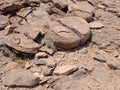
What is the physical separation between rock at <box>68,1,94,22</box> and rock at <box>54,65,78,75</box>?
1571 mm

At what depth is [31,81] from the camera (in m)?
5.09

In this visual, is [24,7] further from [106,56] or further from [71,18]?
[106,56]

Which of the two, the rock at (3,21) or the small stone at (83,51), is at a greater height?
the rock at (3,21)

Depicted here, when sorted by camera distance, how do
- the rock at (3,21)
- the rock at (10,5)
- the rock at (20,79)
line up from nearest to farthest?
the rock at (20,79)
the rock at (3,21)
the rock at (10,5)

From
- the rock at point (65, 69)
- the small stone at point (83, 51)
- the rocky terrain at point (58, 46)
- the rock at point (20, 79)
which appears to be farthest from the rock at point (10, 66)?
the small stone at point (83, 51)

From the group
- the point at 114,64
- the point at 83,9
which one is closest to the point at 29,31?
the point at 83,9

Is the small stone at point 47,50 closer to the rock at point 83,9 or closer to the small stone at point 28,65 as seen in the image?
the small stone at point 28,65

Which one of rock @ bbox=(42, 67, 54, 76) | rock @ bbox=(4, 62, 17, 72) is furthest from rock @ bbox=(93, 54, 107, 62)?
rock @ bbox=(4, 62, 17, 72)

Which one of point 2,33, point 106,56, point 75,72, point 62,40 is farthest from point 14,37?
point 106,56

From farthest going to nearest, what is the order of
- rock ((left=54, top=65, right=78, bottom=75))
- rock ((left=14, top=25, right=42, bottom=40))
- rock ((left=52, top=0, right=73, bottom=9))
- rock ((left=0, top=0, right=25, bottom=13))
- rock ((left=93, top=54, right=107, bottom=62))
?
rock ((left=52, top=0, right=73, bottom=9)), rock ((left=0, top=0, right=25, bottom=13)), rock ((left=14, top=25, right=42, bottom=40)), rock ((left=93, top=54, right=107, bottom=62)), rock ((left=54, top=65, right=78, bottom=75))

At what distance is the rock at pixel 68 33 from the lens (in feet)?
18.7

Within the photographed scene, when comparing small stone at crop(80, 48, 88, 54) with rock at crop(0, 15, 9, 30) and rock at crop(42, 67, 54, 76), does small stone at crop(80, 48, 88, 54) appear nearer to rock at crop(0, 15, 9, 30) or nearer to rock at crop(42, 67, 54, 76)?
rock at crop(42, 67, 54, 76)

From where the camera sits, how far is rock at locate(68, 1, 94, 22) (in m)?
6.57

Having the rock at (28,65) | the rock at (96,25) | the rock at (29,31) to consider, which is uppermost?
the rock at (96,25)
